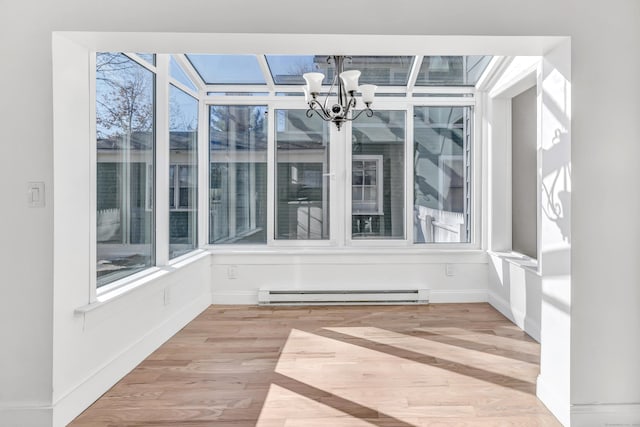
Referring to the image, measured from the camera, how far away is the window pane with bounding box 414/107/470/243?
433cm

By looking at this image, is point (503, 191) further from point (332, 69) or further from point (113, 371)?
point (113, 371)

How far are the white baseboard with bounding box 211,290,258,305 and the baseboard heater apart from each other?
100 mm

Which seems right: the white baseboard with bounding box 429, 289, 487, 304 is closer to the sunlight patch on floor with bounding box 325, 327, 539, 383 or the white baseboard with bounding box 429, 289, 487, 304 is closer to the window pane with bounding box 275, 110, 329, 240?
the sunlight patch on floor with bounding box 325, 327, 539, 383

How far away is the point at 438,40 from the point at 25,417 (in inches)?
108

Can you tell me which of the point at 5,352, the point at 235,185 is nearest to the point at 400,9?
the point at 5,352

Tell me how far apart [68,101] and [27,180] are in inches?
17.7

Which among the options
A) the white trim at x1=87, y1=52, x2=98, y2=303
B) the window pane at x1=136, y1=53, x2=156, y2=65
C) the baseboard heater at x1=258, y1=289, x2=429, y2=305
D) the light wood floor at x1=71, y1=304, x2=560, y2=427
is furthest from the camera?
the baseboard heater at x1=258, y1=289, x2=429, y2=305

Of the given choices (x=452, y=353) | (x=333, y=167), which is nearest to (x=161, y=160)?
(x=333, y=167)

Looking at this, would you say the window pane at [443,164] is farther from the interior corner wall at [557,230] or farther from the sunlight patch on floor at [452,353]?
the interior corner wall at [557,230]

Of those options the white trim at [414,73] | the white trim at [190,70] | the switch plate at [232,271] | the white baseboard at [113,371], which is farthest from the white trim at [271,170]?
the white trim at [414,73]

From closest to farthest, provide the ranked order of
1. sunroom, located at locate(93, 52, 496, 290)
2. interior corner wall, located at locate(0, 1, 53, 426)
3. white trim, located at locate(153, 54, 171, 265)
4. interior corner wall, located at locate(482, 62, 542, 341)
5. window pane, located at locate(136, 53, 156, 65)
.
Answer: interior corner wall, located at locate(0, 1, 53, 426)
window pane, located at locate(136, 53, 156, 65)
white trim, located at locate(153, 54, 171, 265)
interior corner wall, located at locate(482, 62, 542, 341)
sunroom, located at locate(93, 52, 496, 290)

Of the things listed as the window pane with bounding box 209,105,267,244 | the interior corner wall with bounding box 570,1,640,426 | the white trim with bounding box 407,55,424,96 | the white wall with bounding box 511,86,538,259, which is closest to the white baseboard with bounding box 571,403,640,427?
the interior corner wall with bounding box 570,1,640,426

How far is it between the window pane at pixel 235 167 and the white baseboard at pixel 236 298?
583 millimetres

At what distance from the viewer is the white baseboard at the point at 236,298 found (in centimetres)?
419
